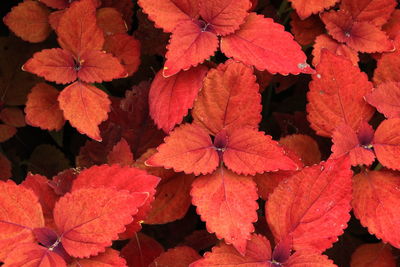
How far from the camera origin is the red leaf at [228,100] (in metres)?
0.68

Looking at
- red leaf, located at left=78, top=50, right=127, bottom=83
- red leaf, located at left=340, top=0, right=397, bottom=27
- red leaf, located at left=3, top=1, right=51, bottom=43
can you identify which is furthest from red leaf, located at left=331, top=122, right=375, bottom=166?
red leaf, located at left=3, top=1, right=51, bottom=43

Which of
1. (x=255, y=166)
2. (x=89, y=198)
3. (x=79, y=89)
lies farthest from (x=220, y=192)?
(x=79, y=89)

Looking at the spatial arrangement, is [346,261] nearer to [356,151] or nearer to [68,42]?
[356,151]

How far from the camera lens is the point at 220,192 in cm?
65

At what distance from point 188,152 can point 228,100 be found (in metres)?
0.09

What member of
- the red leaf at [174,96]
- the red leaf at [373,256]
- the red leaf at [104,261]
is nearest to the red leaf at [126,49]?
the red leaf at [174,96]

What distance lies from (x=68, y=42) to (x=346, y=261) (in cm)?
59

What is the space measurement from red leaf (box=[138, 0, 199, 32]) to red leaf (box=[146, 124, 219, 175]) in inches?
5.9

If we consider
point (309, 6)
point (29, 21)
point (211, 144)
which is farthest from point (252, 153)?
point (29, 21)

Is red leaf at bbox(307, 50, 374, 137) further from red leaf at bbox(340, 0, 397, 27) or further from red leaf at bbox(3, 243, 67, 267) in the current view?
red leaf at bbox(3, 243, 67, 267)

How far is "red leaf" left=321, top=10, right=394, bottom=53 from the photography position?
79 centimetres

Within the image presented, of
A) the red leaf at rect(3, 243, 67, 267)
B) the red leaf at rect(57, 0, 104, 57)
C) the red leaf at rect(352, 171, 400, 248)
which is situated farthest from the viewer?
the red leaf at rect(57, 0, 104, 57)

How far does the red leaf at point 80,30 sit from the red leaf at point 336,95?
1.11 feet

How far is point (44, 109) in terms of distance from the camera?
2.65 feet
